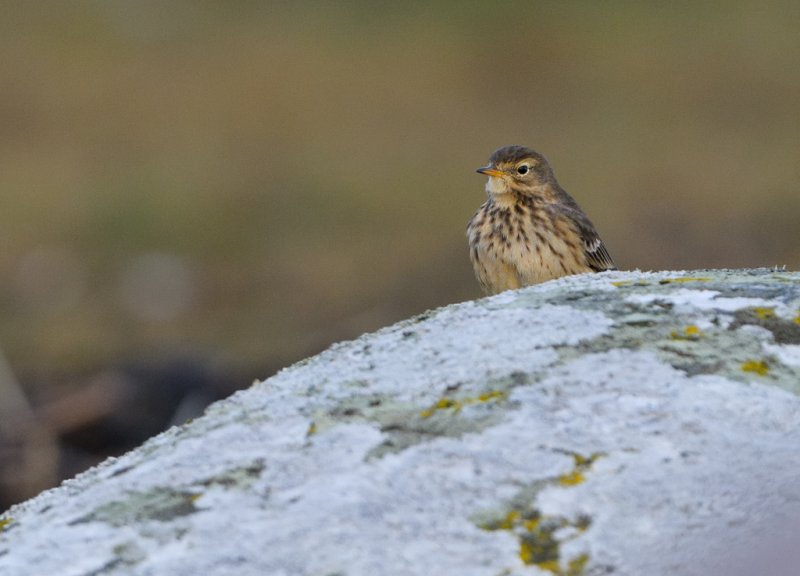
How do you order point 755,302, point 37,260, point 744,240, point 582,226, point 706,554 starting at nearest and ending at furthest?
point 706,554 < point 755,302 < point 582,226 < point 744,240 < point 37,260

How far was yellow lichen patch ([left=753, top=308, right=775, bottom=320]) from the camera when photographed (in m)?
4.01

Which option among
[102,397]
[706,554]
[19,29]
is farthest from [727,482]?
[19,29]

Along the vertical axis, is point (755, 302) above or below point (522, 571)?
above

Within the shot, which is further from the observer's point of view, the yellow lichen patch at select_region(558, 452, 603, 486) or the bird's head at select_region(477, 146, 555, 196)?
the bird's head at select_region(477, 146, 555, 196)

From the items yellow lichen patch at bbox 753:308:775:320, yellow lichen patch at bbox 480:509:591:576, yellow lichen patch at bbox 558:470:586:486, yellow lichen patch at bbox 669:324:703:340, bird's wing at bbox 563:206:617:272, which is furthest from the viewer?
bird's wing at bbox 563:206:617:272

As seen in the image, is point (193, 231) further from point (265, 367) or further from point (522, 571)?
point (522, 571)

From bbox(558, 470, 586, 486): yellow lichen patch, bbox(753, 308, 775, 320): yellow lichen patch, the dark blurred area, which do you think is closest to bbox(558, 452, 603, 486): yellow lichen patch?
bbox(558, 470, 586, 486): yellow lichen patch

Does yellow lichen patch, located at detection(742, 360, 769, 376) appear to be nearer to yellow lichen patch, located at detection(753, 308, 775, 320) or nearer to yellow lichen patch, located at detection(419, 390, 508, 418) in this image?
yellow lichen patch, located at detection(753, 308, 775, 320)

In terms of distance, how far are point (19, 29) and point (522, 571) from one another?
1051 inches

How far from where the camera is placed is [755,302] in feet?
13.5

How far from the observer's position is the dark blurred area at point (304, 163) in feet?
52.4

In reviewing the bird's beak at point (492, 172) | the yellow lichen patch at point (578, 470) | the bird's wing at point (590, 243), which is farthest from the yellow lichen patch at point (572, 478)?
the bird's beak at point (492, 172)

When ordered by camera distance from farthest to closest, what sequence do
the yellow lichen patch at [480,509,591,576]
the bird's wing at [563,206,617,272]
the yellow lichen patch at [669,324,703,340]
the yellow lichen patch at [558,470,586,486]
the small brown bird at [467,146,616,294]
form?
the bird's wing at [563,206,617,272] < the small brown bird at [467,146,616,294] < the yellow lichen patch at [669,324,703,340] < the yellow lichen patch at [558,470,586,486] < the yellow lichen patch at [480,509,591,576]

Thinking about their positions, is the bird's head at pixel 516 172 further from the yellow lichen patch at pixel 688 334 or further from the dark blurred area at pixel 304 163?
the yellow lichen patch at pixel 688 334
